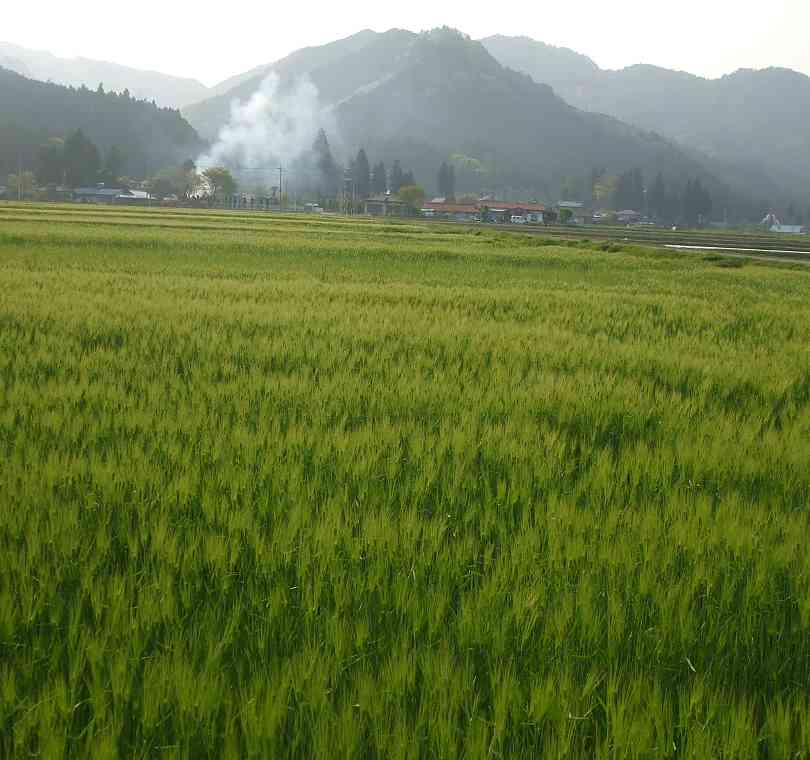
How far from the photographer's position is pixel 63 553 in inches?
98.1

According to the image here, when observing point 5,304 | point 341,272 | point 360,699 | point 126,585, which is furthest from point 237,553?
point 341,272

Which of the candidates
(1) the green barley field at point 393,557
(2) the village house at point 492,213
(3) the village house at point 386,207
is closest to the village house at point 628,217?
(2) the village house at point 492,213

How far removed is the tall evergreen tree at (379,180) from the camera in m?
178

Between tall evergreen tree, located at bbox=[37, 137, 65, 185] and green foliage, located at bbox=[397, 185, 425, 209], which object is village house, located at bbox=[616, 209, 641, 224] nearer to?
green foliage, located at bbox=[397, 185, 425, 209]

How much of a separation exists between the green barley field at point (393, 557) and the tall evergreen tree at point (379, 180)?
17939 centimetres

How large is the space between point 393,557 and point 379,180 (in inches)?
7283

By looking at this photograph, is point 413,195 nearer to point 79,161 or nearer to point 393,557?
point 79,161

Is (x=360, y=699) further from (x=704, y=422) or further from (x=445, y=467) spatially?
(x=704, y=422)

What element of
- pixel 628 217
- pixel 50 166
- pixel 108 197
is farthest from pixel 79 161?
pixel 628 217

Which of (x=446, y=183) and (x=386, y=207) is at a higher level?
(x=446, y=183)

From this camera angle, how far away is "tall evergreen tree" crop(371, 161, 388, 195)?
177750 mm

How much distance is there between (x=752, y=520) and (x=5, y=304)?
920 centimetres

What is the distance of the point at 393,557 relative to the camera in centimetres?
258

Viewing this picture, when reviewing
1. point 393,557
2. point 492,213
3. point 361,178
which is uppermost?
point 361,178
